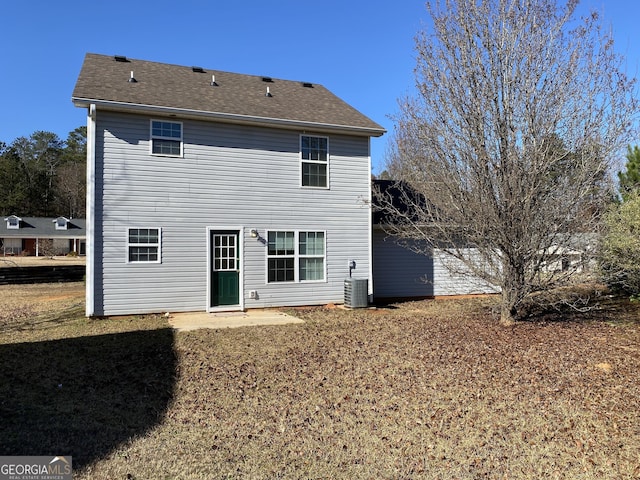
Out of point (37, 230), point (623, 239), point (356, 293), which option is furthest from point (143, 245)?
point (37, 230)

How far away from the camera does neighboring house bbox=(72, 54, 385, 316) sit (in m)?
10.6

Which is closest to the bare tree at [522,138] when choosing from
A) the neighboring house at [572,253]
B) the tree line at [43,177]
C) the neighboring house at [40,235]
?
the neighboring house at [572,253]

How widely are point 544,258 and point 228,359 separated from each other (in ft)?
21.8

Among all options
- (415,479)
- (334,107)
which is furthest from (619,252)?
(415,479)

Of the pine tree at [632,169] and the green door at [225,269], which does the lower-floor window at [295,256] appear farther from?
the pine tree at [632,169]

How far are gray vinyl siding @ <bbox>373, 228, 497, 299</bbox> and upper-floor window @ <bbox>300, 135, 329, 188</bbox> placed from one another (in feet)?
8.83

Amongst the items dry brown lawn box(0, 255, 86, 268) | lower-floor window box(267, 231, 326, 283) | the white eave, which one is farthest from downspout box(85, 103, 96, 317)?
dry brown lawn box(0, 255, 86, 268)

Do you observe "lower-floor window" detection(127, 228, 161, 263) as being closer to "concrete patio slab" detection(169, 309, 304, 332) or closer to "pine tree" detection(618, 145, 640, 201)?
"concrete patio slab" detection(169, 309, 304, 332)

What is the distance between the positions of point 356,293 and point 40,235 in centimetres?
4162

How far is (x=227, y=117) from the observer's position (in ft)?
37.4

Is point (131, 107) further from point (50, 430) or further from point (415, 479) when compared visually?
point (415, 479)

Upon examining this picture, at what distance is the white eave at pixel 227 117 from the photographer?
10.4m
